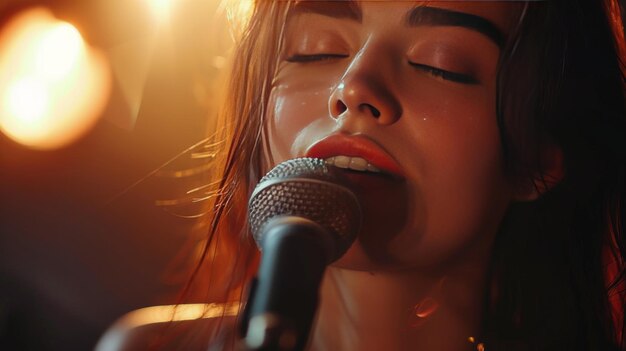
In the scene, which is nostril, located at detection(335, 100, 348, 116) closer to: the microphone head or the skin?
the skin

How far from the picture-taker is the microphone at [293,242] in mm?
523

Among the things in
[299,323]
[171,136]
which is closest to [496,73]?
[299,323]

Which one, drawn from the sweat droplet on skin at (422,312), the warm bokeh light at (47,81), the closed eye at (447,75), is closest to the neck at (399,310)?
the sweat droplet on skin at (422,312)

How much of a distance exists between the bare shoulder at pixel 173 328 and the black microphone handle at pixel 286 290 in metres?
0.60

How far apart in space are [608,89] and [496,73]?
0.76ft

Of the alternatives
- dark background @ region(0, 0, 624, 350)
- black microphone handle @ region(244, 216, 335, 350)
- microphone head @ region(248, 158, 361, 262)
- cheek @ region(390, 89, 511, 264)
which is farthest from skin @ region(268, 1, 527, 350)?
dark background @ region(0, 0, 624, 350)

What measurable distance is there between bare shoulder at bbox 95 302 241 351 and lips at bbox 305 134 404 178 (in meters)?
0.40

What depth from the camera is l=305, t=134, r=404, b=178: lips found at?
880 millimetres

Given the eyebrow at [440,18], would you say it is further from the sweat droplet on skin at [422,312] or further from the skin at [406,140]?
the sweat droplet on skin at [422,312]

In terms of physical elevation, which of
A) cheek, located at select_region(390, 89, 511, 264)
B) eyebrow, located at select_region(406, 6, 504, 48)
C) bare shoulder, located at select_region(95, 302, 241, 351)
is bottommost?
bare shoulder, located at select_region(95, 302, 241, 351)

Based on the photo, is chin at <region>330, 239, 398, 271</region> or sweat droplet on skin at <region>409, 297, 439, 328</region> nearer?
chin at <region>330, 239, 398, 271</region>

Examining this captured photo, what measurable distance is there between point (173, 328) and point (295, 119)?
1.51ft

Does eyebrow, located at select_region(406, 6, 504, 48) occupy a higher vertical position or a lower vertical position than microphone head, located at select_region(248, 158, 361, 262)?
higher

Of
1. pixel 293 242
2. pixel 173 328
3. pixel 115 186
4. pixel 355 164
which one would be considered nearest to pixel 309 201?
pixel 293 242
